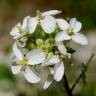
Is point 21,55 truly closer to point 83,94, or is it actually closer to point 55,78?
point 55,78

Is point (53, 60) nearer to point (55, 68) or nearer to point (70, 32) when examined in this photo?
point (55, 68)

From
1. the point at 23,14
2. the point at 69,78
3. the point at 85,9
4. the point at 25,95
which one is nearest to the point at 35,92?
the point at 25,95

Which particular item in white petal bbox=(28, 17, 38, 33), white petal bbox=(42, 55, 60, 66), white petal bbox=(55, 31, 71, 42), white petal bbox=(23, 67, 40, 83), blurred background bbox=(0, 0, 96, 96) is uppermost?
white petal bbox=(28, 17, 38, 33)

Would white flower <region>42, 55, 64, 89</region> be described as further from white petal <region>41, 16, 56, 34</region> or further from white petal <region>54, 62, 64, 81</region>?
white petal <region>41, 16, 56, 34</region>

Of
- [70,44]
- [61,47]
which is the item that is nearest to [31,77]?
[61,47]

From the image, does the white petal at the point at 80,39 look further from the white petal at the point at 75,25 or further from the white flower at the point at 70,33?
the white petal at the point at 75,25

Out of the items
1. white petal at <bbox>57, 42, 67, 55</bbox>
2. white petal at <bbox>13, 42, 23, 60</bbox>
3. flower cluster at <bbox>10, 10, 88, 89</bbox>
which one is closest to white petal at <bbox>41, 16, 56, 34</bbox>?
flower cluster at <bbox>10, 10, 88, 89</bbox>
